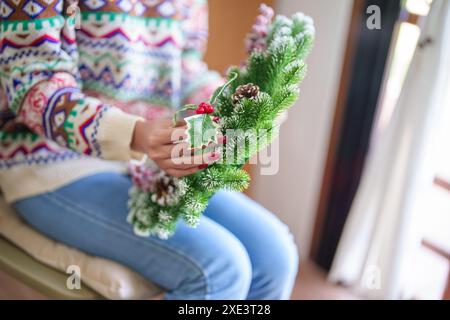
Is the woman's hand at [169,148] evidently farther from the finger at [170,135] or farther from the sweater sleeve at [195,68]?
the sweater sleeve at [195,68]

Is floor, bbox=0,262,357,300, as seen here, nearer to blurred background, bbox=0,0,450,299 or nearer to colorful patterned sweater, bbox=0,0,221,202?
blurred background, bbox=0,0,450,299

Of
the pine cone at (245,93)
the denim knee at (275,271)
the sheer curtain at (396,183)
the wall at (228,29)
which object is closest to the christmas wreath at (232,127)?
the pine cone at (245,93)

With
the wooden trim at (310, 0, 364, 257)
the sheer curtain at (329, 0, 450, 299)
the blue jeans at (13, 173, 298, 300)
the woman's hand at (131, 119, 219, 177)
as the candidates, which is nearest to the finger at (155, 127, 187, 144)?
the woman's hand at (131, 119, 219, 177)

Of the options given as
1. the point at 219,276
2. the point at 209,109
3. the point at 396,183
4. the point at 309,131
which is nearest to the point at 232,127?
the point at 209,109

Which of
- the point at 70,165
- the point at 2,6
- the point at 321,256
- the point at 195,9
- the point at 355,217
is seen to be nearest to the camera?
the point at 2,6

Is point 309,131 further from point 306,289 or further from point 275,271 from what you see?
point 275,271

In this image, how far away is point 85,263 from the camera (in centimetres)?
78

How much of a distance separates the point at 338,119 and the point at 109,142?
68cm

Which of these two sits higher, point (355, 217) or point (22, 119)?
point (22, 119)

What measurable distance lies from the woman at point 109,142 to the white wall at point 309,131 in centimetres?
36

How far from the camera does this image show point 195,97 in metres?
1.00
